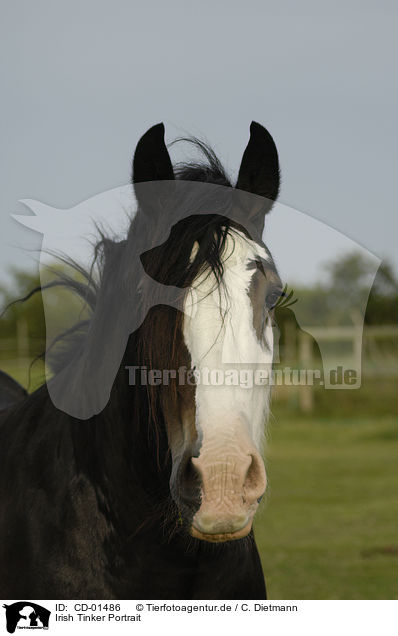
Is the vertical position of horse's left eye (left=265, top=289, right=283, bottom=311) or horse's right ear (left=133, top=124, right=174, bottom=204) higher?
horse's right ear (left=133, top=124, right=174, bottom=204)

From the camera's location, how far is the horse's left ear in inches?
87.7

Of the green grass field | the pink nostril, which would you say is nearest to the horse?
the pink nostril

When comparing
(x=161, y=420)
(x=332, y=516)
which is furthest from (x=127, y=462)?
(x=332, y=516)

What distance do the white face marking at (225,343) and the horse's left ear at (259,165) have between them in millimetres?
331

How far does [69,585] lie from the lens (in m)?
2.15

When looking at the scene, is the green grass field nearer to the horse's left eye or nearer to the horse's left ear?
the horse's left eye

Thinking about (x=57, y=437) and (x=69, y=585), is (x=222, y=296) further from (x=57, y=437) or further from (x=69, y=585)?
(x=69, y=585)

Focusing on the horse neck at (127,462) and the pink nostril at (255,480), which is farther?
the horse neck at (127,462)

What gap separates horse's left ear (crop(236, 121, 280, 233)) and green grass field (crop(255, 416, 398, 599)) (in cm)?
83

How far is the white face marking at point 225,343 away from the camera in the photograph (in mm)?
1770

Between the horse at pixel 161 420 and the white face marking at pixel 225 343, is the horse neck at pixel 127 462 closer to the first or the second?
the horse at pixel 161 420

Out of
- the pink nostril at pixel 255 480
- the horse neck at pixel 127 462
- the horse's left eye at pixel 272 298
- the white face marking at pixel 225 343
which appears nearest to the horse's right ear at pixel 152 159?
the white face marking at pixel 225 343

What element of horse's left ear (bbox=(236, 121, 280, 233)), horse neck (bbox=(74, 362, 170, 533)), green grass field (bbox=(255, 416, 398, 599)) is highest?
horse's left ear (bbox=(236, 121, 280, 233))

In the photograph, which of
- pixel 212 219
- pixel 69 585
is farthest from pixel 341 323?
pixel 69 585
